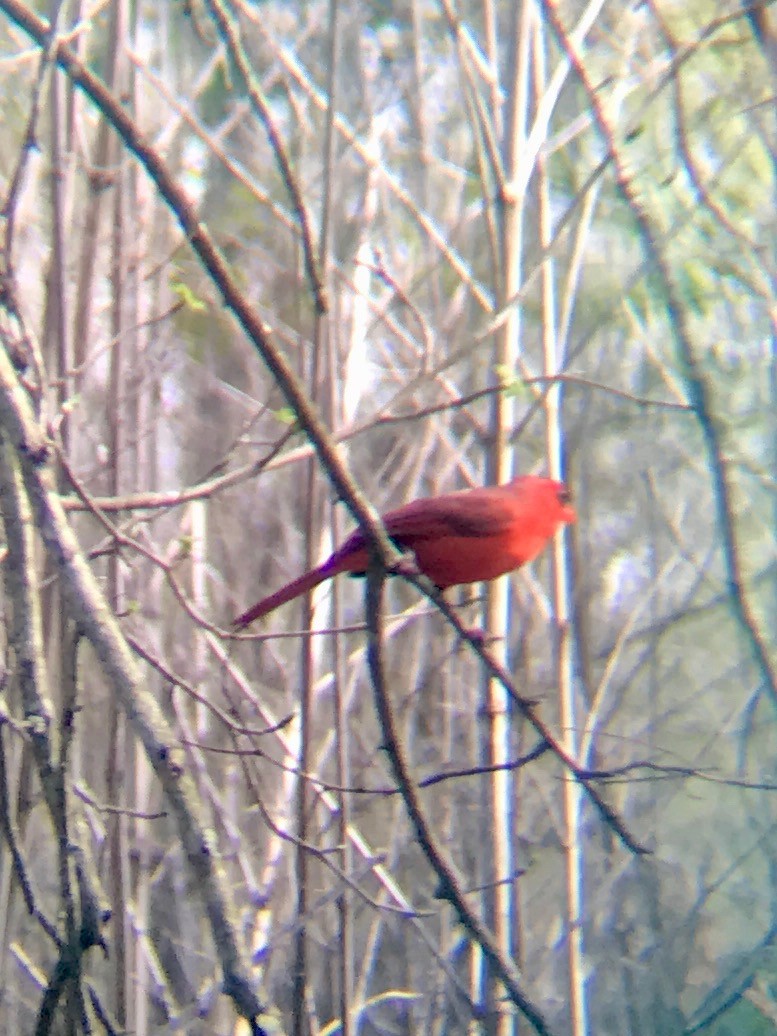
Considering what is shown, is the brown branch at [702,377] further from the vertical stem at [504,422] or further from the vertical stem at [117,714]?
the vertical stem at [117,714]

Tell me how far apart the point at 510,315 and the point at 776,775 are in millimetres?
2018

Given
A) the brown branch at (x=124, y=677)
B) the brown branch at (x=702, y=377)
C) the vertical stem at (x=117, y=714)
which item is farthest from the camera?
the vertical stem at (x=117, y=714)

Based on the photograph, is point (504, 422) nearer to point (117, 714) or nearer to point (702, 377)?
point (702, 377)

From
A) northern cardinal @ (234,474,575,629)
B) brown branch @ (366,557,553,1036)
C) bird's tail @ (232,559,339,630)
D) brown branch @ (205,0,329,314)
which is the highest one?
brown branch @ (205,0,329,314)

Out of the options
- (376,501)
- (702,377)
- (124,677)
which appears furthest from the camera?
(376,501)

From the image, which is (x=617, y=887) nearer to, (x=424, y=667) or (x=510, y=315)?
(x=424, y=667)

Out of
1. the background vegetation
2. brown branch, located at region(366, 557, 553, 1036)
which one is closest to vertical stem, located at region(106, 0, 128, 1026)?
the background vegetation

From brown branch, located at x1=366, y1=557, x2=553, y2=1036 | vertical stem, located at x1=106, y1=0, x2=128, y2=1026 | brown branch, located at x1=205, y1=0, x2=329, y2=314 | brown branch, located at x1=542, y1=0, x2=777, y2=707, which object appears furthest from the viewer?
vertical stem, located at x1=106, y1=0, x2=128, y2=1026

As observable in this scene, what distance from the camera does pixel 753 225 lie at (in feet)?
11.3

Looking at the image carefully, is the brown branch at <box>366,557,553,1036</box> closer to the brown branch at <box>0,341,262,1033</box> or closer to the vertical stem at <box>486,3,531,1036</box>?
the brown branch at <box>0,341,262,1033</box>

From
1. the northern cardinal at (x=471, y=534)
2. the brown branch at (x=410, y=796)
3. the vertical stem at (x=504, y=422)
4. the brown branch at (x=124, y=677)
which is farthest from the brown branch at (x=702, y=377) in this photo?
the brown branch at (x=124, y=677)

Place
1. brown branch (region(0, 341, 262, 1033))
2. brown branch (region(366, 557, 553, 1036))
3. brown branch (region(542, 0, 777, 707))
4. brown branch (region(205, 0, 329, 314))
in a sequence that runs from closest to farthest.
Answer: brown branch (region(0, 341, 262, 1033)) → brown branch (region(366, 557, 553, 1036)) → brown branch (region(205, 0, 329, 314)) → brown branch (region(542, 0, 777, 707))

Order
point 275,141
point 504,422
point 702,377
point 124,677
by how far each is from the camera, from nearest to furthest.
Result: 1. point 124,677
2. point 275,141
3. point 702,377
4. point 504,422

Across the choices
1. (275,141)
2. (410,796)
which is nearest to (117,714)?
(410,796)
